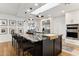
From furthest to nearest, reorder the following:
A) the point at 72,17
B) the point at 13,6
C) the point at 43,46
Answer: the point at 72,17 → the point at 13,6 → the point at 43,46

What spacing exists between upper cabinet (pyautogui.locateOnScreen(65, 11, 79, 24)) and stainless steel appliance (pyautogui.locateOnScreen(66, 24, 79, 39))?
234mm

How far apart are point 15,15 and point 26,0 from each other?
3140mm

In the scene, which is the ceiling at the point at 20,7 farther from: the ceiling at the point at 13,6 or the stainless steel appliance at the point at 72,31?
the stainless steel appliance at the point at 72,31

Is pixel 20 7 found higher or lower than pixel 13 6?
higher

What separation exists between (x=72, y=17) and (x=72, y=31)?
2.75 ft

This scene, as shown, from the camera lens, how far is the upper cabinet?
491 cm

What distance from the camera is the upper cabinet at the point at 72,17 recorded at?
4.91 m

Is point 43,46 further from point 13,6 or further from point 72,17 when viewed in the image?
point 72,17

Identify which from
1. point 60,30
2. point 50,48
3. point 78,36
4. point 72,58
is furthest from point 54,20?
point 72,58

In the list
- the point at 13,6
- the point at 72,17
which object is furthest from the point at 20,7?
the point at 72,17

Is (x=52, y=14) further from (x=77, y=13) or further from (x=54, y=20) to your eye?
(x=77, y=13)

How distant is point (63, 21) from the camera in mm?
5734

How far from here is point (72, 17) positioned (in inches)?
203

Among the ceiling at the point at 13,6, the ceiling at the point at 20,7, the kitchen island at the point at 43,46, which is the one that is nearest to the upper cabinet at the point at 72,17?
the ceiling at the point at 20,7
